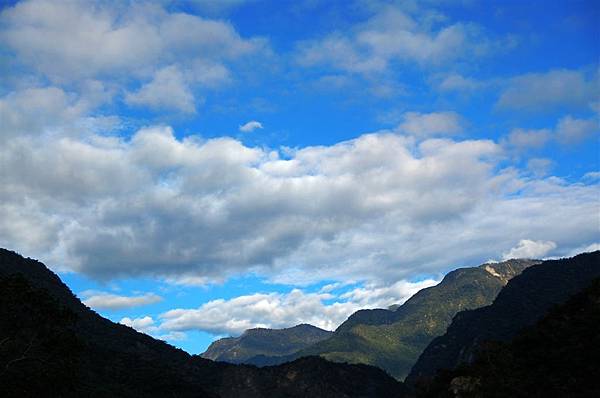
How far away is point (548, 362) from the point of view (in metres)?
82.3

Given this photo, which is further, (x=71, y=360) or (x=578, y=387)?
(x=578, y=387)

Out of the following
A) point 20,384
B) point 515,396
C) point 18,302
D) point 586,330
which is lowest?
point 515,396

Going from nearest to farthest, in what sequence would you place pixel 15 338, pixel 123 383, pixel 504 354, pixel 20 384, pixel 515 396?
pixel 20 384 < pixel 15 338 < pixel 515 396 < pixel 504 354 < pixel 123 383

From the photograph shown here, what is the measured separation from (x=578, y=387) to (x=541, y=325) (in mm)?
35581

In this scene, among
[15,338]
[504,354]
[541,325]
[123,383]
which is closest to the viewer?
[15,338]

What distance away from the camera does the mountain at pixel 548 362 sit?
71625 mm

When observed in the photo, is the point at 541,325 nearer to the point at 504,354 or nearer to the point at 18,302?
the point at 504,354

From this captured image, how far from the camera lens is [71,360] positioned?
141 ft

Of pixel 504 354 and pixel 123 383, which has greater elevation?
pixel 123 383

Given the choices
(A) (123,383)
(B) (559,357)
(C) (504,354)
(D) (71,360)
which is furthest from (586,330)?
(A) (123,383)

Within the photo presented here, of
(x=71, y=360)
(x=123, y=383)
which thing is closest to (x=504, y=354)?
(x=71, y=360)

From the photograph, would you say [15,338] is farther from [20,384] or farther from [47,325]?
[20,384]

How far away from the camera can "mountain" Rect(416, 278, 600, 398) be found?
71625 mm

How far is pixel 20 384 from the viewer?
38062 mm
